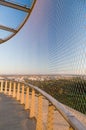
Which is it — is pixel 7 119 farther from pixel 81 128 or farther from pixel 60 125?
pixel 60 125

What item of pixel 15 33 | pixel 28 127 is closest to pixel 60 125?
pixel 15 33

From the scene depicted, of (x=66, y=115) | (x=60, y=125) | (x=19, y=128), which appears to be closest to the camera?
(x=66, y=115)

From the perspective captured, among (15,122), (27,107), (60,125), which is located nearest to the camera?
(15,122)

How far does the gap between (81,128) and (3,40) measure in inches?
453

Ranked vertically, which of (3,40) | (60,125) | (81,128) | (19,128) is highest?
(3,40)

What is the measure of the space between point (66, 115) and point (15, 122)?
4.63m

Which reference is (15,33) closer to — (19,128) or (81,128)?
(19,128)

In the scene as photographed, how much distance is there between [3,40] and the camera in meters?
12.9

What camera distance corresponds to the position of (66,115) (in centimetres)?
205

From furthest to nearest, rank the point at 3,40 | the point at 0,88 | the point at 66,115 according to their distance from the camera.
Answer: the point at 0,88
the point at 3,40
the point at 66,115

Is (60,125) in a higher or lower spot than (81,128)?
lower

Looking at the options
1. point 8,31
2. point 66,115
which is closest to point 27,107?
point 8,31

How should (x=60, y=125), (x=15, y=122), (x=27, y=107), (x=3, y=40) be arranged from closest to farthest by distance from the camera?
(x=15, y=122) → (x=27, y=107) → (x=3, y=40) → (x=60, y=125)

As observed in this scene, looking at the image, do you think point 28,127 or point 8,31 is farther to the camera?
point 8,31
